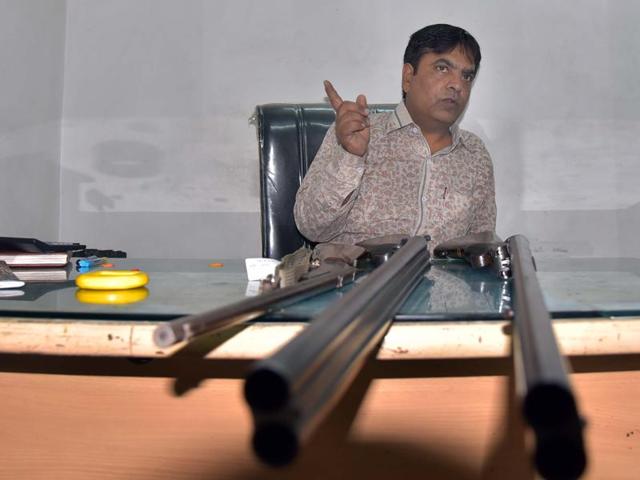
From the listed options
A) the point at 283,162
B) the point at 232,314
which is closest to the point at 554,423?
the point at 232,314

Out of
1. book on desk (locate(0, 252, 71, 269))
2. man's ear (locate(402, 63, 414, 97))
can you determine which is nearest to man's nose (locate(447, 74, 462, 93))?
man's ear (locate(402, 63, 414, 97))

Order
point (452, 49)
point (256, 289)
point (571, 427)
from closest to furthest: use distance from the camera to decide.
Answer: point (571, 427) → point (256, 289) → point (452, 49)

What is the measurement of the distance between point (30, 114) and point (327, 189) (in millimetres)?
1415

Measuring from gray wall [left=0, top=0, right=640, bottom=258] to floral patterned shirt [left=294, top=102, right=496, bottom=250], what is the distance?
765 mm

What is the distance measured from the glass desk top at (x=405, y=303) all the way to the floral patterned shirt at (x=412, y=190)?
67 cm

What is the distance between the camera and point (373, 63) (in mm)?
2605

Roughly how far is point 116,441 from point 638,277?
0.73 m

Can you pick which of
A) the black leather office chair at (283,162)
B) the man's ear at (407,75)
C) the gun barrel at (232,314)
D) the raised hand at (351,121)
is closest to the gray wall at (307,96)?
the man's ear at (407,75)

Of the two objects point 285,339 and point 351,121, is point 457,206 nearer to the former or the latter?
point 351,121

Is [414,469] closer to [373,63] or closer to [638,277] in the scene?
[638,277]

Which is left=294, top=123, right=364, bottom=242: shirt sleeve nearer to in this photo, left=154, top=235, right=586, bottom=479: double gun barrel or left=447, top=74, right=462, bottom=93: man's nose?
left=447, top=74, right=462, bottom=93: man's nose

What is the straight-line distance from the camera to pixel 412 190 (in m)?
1.79

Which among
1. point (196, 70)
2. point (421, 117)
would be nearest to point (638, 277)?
point (421, 117)

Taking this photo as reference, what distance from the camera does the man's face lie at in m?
1.79
